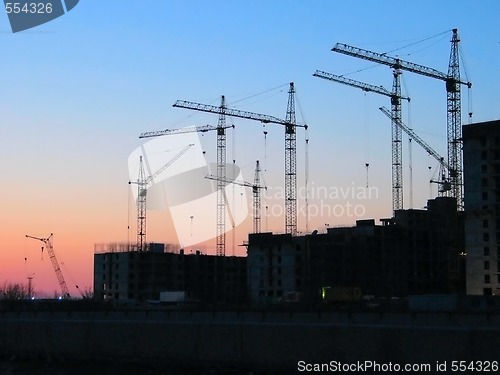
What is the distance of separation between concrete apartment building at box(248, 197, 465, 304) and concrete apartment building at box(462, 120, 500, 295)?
9272 mm

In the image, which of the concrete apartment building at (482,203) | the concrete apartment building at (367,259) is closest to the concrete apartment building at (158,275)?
the concrete apartment building at (367,259)

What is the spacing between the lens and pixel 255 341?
2219 cm

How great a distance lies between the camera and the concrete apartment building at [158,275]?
128750 millimetres

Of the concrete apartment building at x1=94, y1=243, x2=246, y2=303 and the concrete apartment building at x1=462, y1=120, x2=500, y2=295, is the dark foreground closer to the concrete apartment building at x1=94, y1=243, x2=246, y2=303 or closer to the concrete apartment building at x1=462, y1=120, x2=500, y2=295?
the concrete apartment building at x1=462, y1=120, x2=500, y2=295

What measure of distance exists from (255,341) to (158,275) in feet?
359

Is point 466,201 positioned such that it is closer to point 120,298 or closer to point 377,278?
point 377,278

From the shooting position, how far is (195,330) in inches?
933

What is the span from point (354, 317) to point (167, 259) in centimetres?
10001

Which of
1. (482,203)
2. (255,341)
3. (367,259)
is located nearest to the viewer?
(255,341)

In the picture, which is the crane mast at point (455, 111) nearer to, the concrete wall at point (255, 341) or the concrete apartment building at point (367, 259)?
the concrete apartment building at point (367, 259)

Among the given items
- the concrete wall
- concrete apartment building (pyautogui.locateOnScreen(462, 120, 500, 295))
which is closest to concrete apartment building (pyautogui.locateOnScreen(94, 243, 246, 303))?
concrete apartment building (pyautogui.locateOnScreen(462, 120, 500, 295))

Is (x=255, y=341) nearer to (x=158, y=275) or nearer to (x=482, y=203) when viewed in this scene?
(x=482, y=203)

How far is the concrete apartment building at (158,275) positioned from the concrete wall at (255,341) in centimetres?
9468

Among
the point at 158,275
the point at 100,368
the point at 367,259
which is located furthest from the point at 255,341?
the point at 158,275
